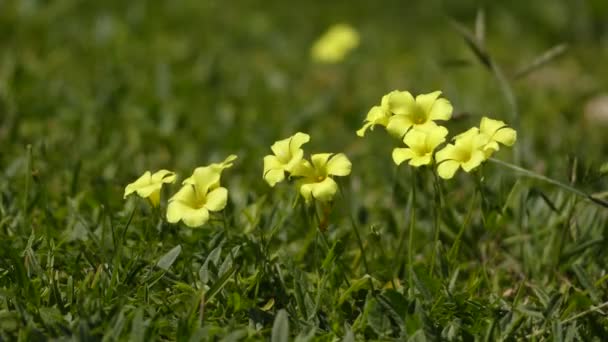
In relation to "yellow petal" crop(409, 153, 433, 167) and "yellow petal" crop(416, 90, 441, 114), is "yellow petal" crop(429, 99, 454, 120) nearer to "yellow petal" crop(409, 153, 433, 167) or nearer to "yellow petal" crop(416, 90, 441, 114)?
"yellow petal" crop(416, 90, 441, 114)

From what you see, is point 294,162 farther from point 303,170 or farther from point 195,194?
point 195,194

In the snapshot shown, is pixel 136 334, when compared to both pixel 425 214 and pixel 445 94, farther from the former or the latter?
pixel 445 94

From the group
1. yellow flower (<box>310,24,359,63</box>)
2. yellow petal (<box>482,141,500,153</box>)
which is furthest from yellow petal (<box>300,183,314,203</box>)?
yellow flower (<box>310,24,359,63</box>)

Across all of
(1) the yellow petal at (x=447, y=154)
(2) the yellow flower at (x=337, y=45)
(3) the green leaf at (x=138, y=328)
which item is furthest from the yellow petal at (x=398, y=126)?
(2) the yellow flower at (x=337, y=45)

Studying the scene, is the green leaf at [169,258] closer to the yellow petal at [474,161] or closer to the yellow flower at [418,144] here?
the yellow flower at [418,144]

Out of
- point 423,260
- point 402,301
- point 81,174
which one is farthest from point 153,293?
point 81,174

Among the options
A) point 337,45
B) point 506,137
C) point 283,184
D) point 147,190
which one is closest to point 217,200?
point 147,190
